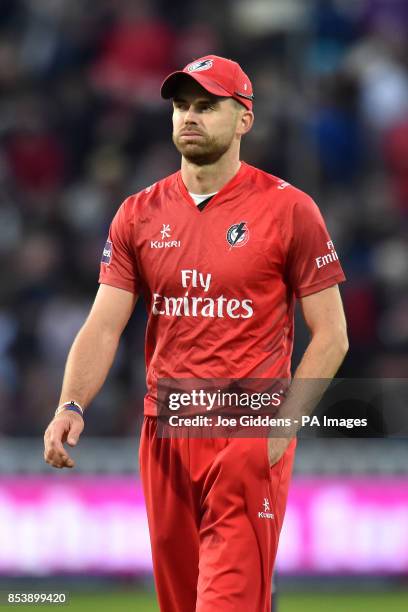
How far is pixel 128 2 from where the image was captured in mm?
11797

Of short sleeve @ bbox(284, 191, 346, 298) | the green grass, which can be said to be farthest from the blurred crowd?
short sleeve @ bbox(284, 191, 346, 298)

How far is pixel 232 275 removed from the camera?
535 centimetres

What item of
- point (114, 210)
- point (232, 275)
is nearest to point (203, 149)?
point (232, 275)

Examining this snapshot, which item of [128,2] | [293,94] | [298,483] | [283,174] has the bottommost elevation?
[298,483]

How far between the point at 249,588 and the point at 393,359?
553 cm

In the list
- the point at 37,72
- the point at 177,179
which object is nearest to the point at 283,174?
the point at 37,72

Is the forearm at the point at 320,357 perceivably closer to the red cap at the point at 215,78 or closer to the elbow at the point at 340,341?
the elbow at the point at 340,341

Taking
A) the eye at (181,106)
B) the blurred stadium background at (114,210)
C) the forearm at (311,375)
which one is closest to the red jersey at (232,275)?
the forearm at (311,375)

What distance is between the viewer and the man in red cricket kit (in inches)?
207

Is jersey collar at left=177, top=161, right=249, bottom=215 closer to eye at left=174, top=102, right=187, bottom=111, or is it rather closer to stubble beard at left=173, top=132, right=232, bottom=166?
stubble beard at left=173, top=132, right=232, bottom=166

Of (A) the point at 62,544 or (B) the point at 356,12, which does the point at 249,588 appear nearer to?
(A) the point at 62,544

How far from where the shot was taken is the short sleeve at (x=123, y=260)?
5.58m

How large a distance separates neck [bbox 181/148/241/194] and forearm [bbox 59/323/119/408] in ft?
2.20

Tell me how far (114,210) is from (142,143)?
2.31ft
